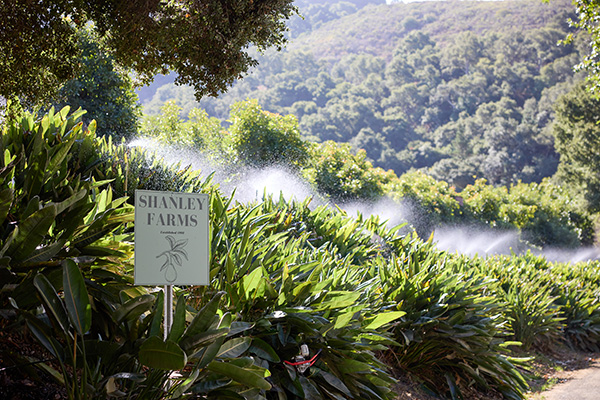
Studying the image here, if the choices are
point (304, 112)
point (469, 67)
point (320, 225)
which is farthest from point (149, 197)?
point (469, 67)

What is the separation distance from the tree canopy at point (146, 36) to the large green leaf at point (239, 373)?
373 centimetres

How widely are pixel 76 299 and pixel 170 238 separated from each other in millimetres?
592

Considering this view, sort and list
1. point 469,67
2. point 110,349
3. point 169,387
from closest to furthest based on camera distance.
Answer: point 110,349 → point 169,387 → point 469,67

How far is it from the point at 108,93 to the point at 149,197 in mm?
9346

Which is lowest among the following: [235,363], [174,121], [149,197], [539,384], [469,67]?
[539,384]

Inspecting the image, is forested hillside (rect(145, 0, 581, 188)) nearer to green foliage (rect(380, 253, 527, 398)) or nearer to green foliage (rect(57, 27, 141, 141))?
green foliage (rect(57, 27, 141, 141))

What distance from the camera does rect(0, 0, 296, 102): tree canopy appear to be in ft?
16.8

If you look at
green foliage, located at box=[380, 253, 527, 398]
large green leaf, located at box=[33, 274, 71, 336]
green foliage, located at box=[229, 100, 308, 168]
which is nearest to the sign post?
large green leaf, located at box=[33, 274, 71, 336]

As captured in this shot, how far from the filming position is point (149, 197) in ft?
8.75

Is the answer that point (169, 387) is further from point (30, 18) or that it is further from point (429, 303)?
point (30, 18)

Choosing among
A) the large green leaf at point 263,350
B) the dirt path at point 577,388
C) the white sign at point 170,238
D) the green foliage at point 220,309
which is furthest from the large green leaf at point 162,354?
the dirt path at point 577,388

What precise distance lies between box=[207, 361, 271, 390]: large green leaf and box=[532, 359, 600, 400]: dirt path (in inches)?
178

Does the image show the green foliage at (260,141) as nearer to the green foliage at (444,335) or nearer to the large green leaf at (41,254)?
the green foliage at (444,335)

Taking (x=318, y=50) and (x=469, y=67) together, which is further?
(x=318, y=50)
